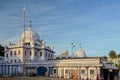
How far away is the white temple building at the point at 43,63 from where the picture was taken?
190ft

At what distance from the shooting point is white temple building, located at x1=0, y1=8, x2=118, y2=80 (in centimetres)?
5806

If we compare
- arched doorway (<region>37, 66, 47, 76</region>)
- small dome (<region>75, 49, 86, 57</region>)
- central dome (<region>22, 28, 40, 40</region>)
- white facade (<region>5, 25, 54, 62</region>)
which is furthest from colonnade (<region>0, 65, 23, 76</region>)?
small dome (<region>75, 49, 86, 57</region>)

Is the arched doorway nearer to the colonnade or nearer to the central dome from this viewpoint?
the colonnade

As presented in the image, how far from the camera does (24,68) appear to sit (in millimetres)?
63469

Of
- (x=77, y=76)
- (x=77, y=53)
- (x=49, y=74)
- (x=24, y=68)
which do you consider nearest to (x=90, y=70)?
(x=77, y=76)

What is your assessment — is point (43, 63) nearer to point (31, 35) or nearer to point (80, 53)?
point (31, 35)

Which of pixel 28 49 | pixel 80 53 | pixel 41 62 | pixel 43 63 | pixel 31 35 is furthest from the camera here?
pixel 80 53

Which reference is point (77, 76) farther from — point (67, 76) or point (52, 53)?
point (52, 53)

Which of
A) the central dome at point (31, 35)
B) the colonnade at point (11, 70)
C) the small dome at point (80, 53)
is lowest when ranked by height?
the colonnade at point (11, 70)

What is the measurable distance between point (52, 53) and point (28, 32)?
34.8 ft

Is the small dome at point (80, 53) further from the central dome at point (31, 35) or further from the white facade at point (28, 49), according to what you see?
the central dome at point (31, 35)

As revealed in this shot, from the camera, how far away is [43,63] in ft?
209

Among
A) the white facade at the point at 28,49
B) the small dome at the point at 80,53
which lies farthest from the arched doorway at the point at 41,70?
the small dome at the point at 80,53

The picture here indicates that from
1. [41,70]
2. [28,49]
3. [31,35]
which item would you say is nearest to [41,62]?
[41,70]
